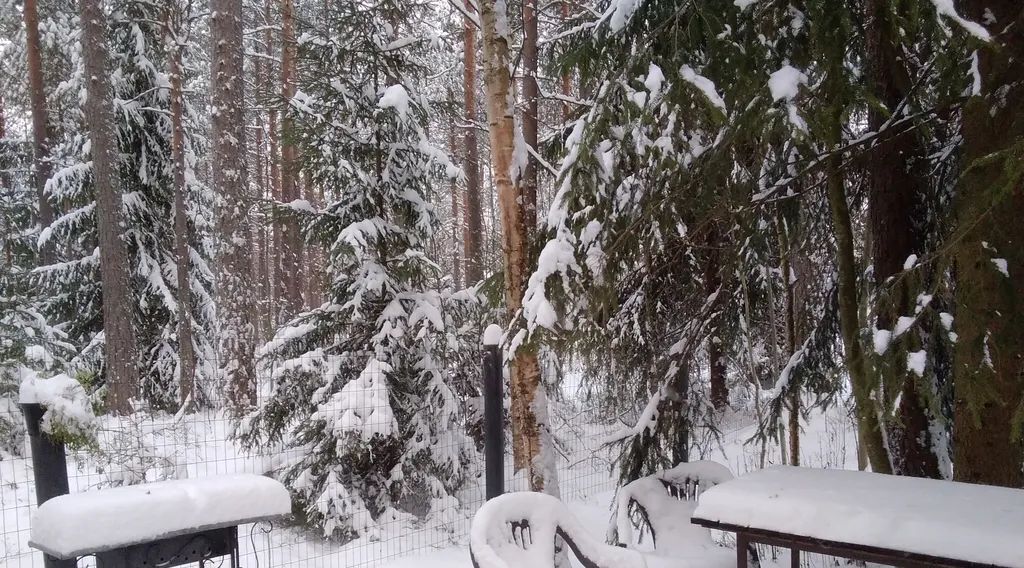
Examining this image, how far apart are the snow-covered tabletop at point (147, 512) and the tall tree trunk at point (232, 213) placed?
386 cm

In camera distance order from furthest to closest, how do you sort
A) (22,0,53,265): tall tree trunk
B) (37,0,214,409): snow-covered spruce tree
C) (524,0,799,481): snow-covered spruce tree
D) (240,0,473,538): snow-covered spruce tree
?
(22,0,53,265): tall tree trunk → (37,0,214,409): snow-covered spruce tree → (240,0,473,538): snow-covered spruce tree → (524,0,799,481): snow-covered spruce tree

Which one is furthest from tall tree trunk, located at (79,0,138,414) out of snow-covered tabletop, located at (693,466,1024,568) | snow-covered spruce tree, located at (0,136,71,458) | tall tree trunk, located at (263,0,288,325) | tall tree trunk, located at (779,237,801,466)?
snow-covered tabletop, located at (693,466,1024,568)

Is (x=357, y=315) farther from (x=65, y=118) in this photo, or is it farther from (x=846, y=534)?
(x=65, y=118)

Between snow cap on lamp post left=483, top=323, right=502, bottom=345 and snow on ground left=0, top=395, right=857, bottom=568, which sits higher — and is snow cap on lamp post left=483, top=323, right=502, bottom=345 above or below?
above

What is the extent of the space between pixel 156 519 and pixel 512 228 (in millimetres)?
2366

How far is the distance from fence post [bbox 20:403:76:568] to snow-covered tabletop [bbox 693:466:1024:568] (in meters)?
2.74

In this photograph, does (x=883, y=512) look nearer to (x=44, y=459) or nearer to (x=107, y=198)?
(x=44, y=459)

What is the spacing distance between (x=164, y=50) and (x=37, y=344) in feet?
16.3

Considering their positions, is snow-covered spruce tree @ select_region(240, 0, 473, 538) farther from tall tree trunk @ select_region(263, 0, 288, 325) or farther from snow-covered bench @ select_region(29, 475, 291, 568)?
tall tree trunk @ select_region(263, 0, 288, 325)

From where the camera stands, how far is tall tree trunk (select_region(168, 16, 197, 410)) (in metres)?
9.48

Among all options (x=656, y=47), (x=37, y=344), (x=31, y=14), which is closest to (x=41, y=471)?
(x=656, y=47)

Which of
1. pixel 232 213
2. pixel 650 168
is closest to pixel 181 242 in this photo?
pixel 232 213

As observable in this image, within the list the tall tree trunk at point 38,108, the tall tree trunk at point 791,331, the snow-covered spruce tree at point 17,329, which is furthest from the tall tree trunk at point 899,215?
the tall tree trunk at point 38,108

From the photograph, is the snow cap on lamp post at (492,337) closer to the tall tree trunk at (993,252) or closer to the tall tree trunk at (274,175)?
the tall tree trunk at (993,252)
